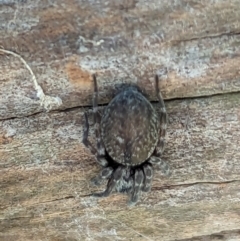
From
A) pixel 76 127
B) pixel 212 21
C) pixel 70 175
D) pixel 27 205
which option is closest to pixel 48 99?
pixel 76 127

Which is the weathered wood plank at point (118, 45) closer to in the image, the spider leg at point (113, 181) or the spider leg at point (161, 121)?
the spider leg at point (161, 121)

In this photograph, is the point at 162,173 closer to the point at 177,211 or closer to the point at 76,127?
the point at 177,211

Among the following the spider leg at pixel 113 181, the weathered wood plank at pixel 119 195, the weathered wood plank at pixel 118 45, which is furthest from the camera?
the spider leg at pixel 113 181

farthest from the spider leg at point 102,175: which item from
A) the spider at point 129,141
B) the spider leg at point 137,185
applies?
the spider leg at point 137,185

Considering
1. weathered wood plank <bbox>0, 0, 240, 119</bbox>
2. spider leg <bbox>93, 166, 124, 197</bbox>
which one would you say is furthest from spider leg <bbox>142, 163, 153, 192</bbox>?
weathered wood plank <bbox>0, 0, 240, 119</bbox>

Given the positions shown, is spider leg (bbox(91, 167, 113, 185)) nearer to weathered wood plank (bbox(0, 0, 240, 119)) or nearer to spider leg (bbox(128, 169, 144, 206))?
spider leg (bbox(128, 169, 144, 206))

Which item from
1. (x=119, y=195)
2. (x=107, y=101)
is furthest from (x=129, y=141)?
(x=119, y=195)

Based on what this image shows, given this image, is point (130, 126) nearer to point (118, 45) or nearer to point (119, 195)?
point (118, 45)
